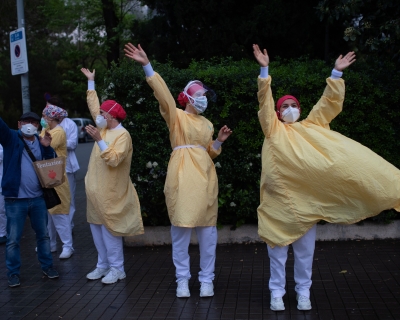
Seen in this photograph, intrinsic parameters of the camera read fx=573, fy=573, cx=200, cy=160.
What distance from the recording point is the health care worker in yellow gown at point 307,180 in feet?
15.9

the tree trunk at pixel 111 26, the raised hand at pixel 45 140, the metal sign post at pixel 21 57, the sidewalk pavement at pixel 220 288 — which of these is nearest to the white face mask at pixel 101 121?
the raised hand at pixel 45 140

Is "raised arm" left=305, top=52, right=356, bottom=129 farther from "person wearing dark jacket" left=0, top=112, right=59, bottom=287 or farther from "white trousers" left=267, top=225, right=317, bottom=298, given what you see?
"person wearing dark jacket" left=0, top=112, right=59, bottom=287

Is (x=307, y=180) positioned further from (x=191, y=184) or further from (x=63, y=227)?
(x=63, y=227)

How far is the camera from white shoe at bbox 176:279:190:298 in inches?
220

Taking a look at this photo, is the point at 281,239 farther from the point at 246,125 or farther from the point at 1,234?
the point at 1,234

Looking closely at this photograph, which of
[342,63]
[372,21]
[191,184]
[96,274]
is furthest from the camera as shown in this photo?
[372,21]

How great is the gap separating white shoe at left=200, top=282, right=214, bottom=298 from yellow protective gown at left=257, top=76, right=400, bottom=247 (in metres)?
0.87

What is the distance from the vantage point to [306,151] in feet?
16.2

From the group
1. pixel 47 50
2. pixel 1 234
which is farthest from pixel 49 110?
pixel 47 50

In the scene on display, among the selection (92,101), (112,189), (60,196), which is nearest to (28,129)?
(92,101)

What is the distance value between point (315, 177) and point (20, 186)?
3.10 m

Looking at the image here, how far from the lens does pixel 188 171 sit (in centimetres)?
550

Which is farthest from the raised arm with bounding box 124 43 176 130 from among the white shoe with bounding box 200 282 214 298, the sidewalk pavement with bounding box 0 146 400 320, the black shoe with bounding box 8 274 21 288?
the black shoe with bounding box 8 274 21 288

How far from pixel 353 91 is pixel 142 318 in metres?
4.10
